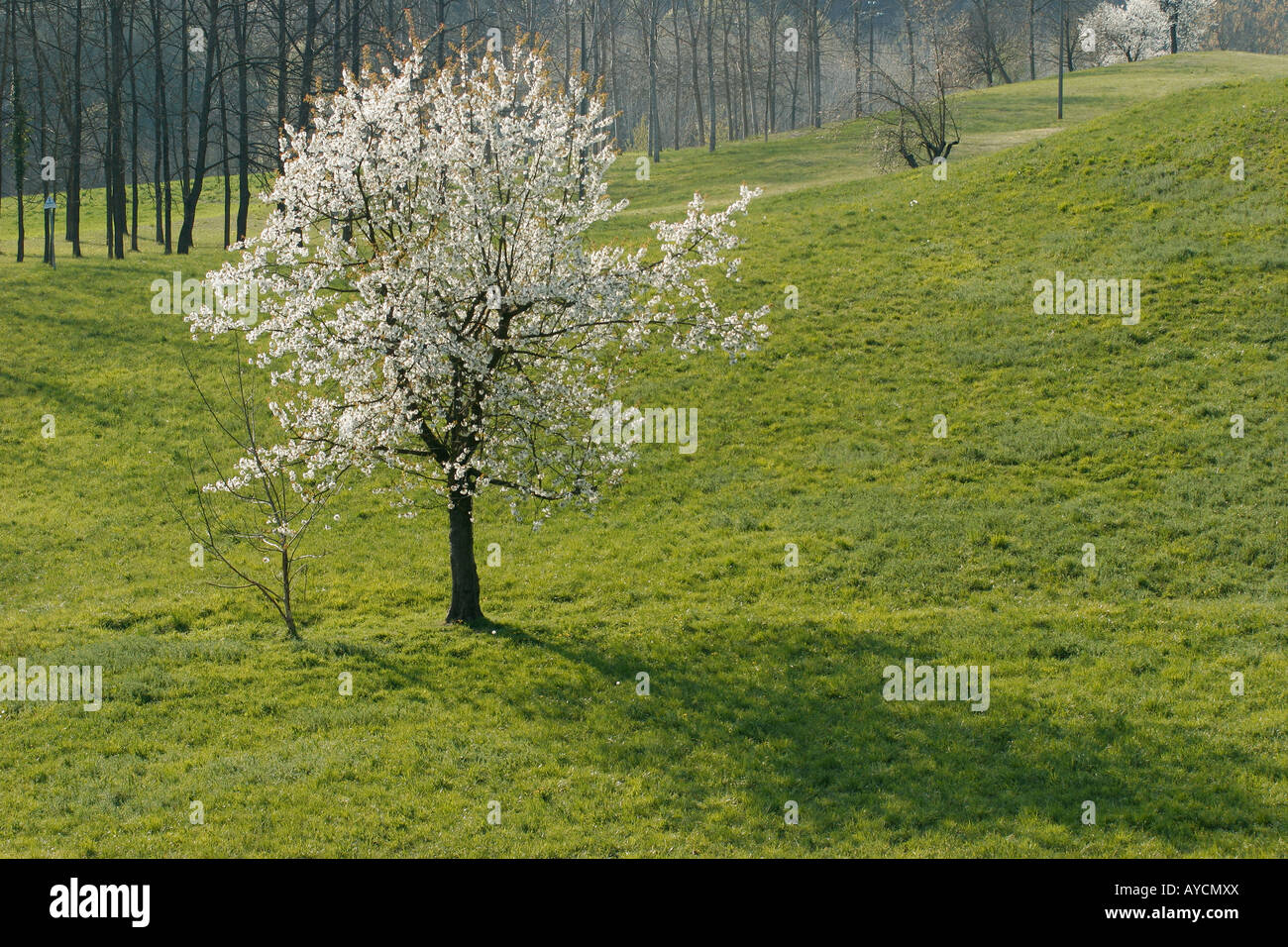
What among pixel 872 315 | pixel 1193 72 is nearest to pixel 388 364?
pixel 872 315

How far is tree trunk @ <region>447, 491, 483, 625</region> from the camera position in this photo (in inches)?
711

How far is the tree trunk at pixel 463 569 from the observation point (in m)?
18.0

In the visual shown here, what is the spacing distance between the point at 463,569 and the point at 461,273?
212 inches

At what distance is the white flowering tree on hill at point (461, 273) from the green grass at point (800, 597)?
3738 mm

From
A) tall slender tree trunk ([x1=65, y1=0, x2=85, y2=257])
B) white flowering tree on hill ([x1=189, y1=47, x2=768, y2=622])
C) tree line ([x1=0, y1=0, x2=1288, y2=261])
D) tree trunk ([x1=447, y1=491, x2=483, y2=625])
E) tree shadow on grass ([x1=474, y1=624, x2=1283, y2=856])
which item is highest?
tree line ([x1=0, y1=0, x2=1288, y2=261])

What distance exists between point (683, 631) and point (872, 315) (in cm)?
1676

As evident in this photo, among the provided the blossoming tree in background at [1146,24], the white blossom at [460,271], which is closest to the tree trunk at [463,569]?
the white blossom at [460,271]

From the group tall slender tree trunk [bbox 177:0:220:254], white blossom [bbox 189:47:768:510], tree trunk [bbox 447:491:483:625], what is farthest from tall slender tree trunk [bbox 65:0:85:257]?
tree trunk [bbox 447:491:483:625]

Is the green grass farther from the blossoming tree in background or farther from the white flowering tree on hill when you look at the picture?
the blossoming tree in background

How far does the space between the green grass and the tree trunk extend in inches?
21.8

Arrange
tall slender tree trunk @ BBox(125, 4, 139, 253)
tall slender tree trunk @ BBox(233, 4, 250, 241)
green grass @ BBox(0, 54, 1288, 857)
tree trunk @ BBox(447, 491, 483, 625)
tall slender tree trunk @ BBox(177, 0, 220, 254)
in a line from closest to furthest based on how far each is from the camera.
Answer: green grass @ BBox(0, 54, 1288, 857) → tree trunk @ BBox(447, 491, 483, 625) → tall slender tree trunk @ BBox(233, 4, 250, 241) → tall slender tree trunk @ BBox(177, 0, 220, 254) → tall slender tree trunk @ BBox(125, 4, 139, 253)

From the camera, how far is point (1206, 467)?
68.6 ft

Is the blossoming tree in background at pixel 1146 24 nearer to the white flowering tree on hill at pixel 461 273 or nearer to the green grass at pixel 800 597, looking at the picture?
the green grass at pixel 800 597

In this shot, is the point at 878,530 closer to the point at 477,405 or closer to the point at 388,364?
the point at 477,405
